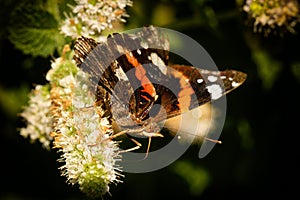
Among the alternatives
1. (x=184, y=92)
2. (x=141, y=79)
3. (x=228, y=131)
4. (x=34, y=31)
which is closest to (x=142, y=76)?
(x=141, y=79)

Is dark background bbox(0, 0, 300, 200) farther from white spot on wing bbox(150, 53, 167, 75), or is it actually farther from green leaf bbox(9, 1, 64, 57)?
white spot on wing bbox(150, 53, 167, 75)

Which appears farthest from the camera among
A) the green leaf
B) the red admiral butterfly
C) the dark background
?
the dark background

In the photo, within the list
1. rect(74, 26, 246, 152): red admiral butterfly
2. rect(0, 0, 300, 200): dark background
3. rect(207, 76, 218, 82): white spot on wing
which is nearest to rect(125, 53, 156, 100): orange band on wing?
rect(74, 26, 246, 152): red admiral butterfly

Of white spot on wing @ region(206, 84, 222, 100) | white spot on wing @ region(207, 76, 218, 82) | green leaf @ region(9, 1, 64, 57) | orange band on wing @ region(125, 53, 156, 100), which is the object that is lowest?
white spot on wing @ region(206, 84, 222, 100)

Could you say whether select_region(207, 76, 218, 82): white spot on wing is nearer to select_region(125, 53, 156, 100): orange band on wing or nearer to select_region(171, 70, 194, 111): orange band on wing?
select_region(171, 70, 194, 111): orange band on wing

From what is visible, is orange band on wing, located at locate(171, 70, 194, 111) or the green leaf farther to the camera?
the green leaf

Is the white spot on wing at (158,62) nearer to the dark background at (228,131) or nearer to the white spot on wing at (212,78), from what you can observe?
the white spot on wing at (212,78)

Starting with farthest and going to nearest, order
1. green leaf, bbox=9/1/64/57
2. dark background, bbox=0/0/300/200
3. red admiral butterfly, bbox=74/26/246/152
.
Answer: dark background, bbox=0/0/300/200
green leaf, bbox=9/1/64/57
red admiral butterfly, bbox=74/26/246/152

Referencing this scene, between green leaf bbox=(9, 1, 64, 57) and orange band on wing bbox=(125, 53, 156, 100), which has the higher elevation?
green leaf bbox=(9, 1, 64, 57)

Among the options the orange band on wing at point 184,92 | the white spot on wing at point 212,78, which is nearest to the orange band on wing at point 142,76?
the orange band on wing at point 184,92
